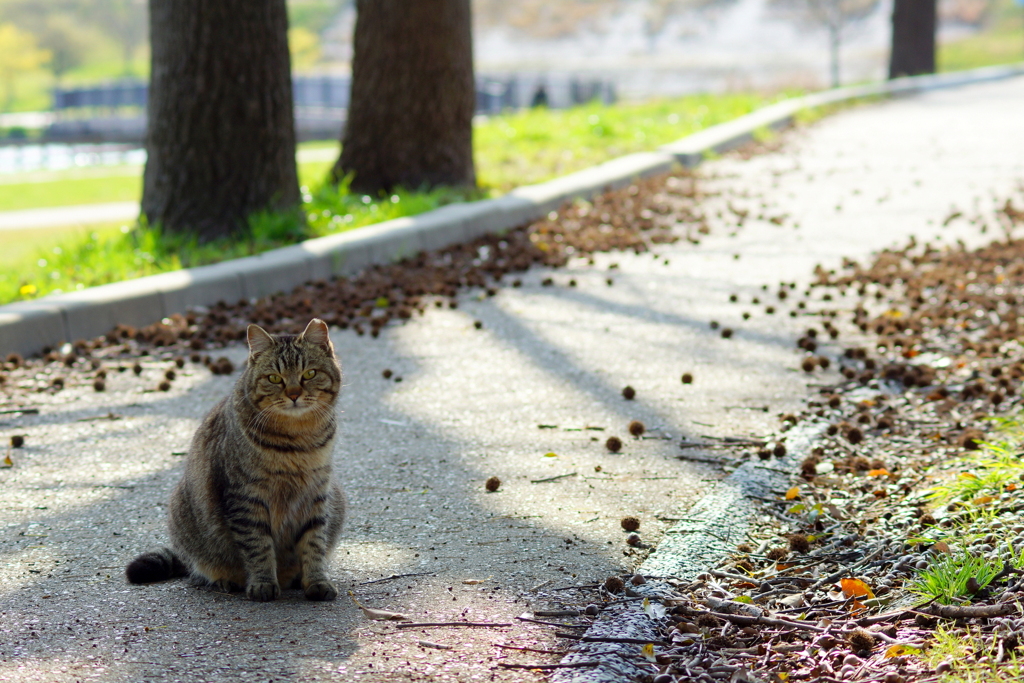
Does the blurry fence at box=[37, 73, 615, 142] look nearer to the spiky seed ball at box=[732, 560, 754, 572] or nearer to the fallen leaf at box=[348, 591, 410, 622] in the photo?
the spiky seed ball at box=[732, 560, 754, 572]

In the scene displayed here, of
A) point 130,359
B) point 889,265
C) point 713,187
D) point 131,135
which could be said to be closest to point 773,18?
point 131,135

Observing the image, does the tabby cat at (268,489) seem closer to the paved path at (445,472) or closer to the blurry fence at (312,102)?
the paved path at (445,472)

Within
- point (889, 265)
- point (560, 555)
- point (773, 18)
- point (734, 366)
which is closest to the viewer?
point (560, 555)

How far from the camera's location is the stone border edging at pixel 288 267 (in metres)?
6.48

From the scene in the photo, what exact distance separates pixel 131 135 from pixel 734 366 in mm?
33691

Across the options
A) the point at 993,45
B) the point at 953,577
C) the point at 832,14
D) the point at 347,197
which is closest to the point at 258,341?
the point at 953,577

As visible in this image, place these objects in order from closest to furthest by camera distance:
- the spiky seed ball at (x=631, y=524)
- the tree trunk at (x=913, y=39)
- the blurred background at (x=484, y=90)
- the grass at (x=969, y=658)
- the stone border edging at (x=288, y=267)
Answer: the grass at (x=969, y=658) → the spiky seed ball at (x=631, y=524) → the stone border edging at (x=288, y=267) → the blurred background at (x=484, y=90) → the tree trunk at (x=913, y=39)

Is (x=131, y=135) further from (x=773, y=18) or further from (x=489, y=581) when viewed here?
(x=489, y=581)

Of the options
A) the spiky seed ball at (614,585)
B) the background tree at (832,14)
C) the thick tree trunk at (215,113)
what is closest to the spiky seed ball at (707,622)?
the spiky seed ball at (614,585)

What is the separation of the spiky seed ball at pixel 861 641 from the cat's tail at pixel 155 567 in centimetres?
211

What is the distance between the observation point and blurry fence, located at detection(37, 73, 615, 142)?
3322 centimetres

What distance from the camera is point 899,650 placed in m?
2.91

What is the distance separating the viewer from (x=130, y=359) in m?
6.36

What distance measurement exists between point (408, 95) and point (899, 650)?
8.37 meters
